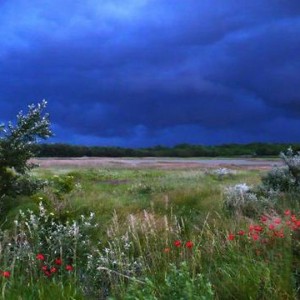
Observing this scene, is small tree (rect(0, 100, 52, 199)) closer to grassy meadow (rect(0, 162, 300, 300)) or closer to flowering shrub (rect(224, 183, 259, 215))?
grassy meadow (rect(0, 162, 300, 300))

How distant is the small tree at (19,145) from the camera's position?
15016 millimetres

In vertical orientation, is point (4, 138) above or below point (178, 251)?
above

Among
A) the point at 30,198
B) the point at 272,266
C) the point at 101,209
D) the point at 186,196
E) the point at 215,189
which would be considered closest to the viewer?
the point at 272,266

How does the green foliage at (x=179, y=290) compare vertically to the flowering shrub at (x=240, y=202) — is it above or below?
below

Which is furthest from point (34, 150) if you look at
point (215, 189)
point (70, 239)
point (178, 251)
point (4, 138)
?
point (215, 189)

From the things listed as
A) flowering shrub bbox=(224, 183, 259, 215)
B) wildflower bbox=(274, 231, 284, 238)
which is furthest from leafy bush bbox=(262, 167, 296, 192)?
wildflower bbox=(274, 231, 284, 238)

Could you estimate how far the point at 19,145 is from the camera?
49.3 ft

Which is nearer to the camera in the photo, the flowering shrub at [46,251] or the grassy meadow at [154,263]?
the grassy meadow at [154,263]

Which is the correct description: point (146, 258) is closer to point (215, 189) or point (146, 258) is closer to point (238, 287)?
point (238, 287)

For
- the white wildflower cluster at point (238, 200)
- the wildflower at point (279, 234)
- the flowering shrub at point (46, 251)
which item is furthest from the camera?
the white wildflower cluster at point (238, 200)

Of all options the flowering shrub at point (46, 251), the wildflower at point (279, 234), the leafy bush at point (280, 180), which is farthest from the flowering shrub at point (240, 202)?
the wildflower at point (279, 234)

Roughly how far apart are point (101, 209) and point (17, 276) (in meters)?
8.45

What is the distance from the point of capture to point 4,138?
597 inches

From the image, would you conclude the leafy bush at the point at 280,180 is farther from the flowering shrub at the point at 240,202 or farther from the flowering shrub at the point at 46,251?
the flowering shrub at the point at 46,251
